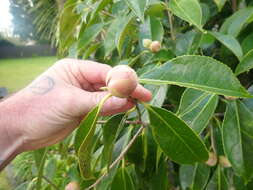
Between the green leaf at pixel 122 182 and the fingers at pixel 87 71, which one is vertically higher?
the fingers at pixel 87 71

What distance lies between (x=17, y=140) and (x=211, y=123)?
1.46ft

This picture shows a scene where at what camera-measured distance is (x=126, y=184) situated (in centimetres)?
69

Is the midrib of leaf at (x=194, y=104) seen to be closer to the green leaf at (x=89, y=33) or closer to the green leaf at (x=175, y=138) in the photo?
the green leaf at (x=175, y=138)

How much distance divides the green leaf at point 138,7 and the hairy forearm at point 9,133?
349 mm

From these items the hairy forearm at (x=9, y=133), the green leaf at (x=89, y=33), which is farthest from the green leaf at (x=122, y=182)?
the green leaf at (x=89, y=33)

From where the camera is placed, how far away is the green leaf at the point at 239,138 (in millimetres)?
572

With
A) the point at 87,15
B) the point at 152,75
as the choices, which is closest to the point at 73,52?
the point at 87,15

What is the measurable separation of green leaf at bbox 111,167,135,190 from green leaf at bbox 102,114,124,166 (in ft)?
0.42

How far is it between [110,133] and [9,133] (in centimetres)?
32

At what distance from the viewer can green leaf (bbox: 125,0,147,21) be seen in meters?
0.58

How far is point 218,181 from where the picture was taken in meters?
0.72

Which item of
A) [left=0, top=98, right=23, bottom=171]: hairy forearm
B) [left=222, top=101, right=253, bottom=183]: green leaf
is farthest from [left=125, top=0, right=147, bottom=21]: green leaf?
[left=0, top=98, right=23, bottom=171]: hairy forearm

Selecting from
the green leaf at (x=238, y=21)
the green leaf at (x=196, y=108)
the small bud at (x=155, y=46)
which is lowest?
the green leaf at (x=196, y=108)

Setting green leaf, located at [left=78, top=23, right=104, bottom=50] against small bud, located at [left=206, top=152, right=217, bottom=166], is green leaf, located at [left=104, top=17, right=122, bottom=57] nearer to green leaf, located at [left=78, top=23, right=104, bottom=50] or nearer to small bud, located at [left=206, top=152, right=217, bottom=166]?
green leaf, located at [left=78, top=23, right=104, bottom=50]
